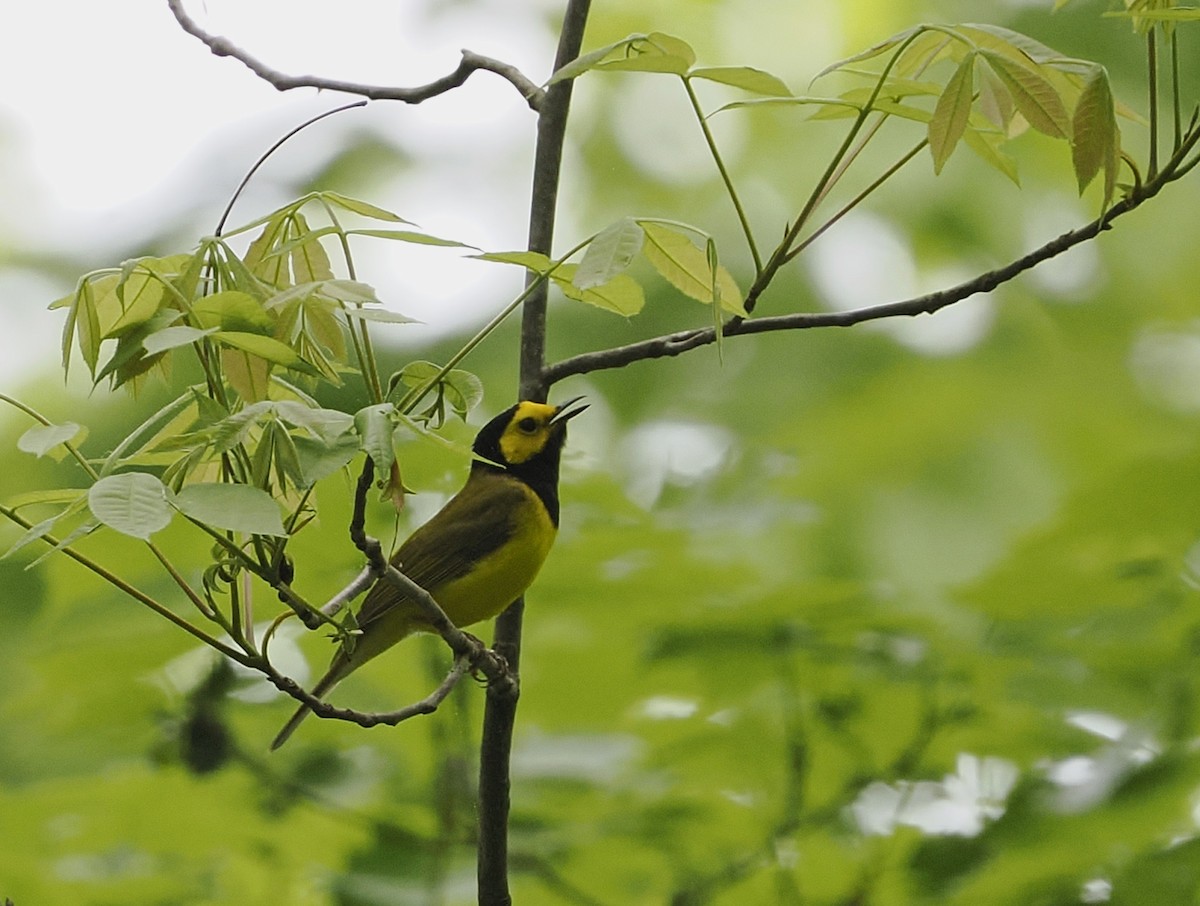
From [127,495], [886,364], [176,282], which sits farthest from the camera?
[886,364]

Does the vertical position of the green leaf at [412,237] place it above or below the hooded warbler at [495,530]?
above

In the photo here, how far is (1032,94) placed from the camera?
4.96 feet

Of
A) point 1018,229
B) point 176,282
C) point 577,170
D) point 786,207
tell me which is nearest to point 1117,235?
point 1018,229

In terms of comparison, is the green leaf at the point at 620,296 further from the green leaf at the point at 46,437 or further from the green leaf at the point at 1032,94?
the green leaf at the point at 46,437

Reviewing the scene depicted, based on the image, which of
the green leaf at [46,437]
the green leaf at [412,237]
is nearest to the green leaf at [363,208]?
the green leaf at [412,237]

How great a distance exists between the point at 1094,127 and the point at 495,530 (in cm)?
207

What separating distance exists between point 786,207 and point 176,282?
176 inches

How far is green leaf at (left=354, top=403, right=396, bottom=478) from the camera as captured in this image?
1.17 meters

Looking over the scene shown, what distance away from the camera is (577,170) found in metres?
5.86

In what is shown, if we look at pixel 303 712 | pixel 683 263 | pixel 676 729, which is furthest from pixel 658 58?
pixel 303 712

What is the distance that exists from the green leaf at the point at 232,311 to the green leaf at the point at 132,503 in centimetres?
19

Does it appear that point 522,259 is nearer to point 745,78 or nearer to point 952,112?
point 745,78

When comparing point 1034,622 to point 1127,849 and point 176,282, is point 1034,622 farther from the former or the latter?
point 176,282

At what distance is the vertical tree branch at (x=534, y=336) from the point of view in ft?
6.31
